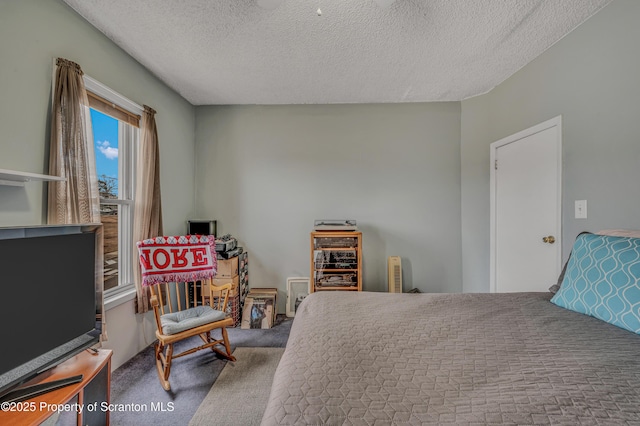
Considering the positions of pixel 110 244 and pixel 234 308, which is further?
pixel 234 308

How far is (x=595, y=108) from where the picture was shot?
161 cm

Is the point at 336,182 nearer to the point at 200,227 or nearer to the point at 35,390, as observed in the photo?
the point at 200,227

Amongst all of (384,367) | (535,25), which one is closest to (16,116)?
(384,367)

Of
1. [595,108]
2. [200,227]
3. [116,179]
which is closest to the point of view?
[595,108]

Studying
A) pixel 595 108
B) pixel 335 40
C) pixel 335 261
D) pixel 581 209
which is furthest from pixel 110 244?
pixel 595 108

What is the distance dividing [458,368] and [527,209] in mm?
2040

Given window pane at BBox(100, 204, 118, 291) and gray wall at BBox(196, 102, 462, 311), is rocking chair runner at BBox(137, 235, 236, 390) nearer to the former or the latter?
window pane at BBox(100, 204, 118, 291)

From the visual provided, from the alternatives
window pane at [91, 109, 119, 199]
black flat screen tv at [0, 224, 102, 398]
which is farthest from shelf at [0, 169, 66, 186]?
window pane at [91, 109, 119, 199]

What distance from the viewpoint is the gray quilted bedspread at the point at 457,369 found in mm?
590

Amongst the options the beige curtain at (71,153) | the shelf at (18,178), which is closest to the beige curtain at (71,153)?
the beige curtain at (71,153)

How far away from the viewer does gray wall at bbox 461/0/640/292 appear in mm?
1438

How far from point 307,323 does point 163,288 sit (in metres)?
1.79

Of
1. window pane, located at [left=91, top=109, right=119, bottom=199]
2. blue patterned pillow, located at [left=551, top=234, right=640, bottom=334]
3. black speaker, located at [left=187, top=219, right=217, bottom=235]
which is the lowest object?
blue patterned pillow, located at [left=551, top=234, right=640, bottom=334]

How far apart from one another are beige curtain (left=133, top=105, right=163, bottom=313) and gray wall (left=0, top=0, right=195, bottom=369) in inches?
5.1
